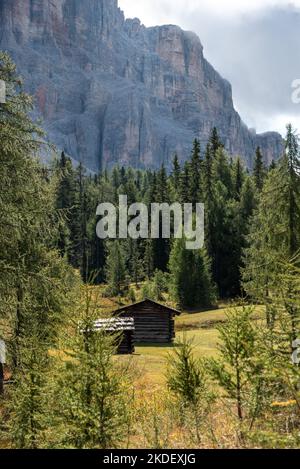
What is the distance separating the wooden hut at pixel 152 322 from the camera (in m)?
38.0

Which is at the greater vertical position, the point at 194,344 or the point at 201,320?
the point at 201,320

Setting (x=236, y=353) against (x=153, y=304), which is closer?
(x=236, y=353)

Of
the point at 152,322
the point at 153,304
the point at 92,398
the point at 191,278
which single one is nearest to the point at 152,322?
the point at 152,322

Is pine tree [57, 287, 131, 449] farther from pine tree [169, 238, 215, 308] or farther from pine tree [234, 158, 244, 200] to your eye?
pine tree [234, 158, 244, 200]

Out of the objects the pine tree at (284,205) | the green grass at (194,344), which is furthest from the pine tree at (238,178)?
the pine tree at (284,205)

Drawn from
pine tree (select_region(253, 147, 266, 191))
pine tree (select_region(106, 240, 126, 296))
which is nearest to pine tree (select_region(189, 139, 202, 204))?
pine tree (select_region(253, 147, 266, 191))

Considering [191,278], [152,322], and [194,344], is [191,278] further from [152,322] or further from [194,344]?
[194,344]

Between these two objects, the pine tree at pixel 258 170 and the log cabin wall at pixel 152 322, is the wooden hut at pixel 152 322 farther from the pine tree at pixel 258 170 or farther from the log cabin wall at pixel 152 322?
the pine tree at pixel 258 170

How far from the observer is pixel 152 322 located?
38.3m

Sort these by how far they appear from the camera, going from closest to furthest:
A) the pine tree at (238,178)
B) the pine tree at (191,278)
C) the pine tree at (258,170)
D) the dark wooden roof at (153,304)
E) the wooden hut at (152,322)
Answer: the dark wooden roof at (153,304), the wooden hut at (152,322), the pine tree at (191,278), the pine tree at (258,170), the pine tree at (238,178)

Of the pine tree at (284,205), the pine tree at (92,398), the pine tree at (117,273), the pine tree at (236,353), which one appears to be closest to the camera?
the pine tree at (92,398)

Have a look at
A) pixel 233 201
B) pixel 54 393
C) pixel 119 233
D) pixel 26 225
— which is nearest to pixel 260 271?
pixel 26 225

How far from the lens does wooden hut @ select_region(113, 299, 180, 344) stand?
3803cm

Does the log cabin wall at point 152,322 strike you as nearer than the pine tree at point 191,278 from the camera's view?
Yes
